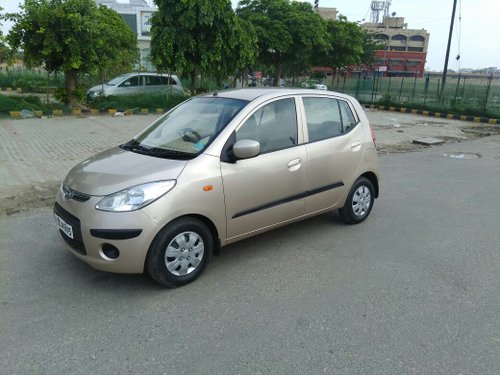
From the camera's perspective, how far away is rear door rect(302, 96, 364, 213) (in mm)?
4277

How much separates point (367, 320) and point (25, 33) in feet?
46.3

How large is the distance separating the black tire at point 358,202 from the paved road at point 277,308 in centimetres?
13

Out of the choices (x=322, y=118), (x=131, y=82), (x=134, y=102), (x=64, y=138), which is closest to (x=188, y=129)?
(x=322, y=118)

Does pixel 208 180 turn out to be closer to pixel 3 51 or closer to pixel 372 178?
pixel 372 178

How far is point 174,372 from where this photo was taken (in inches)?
97.4

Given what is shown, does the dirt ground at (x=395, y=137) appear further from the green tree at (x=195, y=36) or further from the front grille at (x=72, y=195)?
the green tree at (x=195, y=36)

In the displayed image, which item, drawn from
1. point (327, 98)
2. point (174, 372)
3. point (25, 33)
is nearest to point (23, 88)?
point (25, 33)

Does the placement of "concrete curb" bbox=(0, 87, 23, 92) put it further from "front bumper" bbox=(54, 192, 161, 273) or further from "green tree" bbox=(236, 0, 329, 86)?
"front bumper" bbox=(54, 192, 161, 273)

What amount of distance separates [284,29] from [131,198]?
18754 mm

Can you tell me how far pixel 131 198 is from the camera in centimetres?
314

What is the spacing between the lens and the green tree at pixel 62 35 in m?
12.5

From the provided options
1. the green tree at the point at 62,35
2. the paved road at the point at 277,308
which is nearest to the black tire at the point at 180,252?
the paved road at the point at 277,308

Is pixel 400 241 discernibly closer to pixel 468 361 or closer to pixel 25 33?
pixel 468 361

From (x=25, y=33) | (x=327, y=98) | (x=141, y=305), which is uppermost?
(x=25, y=33)
